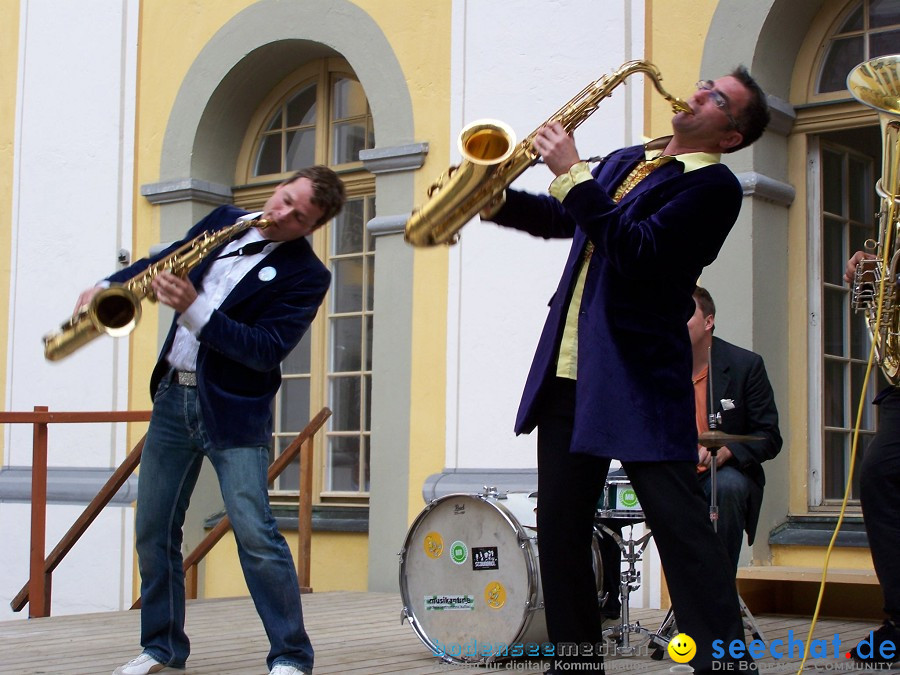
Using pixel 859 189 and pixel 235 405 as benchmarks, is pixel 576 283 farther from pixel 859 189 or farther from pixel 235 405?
pixel 859 189

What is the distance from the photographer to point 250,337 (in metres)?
4.52

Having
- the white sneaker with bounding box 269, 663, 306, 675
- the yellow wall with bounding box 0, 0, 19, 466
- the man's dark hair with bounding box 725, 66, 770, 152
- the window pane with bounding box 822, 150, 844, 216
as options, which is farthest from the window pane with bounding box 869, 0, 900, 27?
the yellow wall with bounding box 0, 0, 19, 466

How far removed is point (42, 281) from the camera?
10227 mm

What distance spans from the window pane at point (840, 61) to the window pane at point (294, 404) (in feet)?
13.6

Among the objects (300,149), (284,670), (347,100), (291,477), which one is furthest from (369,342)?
(284,670)

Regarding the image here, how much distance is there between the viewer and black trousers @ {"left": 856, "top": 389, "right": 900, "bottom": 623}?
5.06 metres

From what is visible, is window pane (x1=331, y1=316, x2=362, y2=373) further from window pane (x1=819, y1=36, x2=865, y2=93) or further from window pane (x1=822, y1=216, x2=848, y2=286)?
window pane (x1=819, y1=36, x2=865, y2=93)

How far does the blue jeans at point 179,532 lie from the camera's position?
4520mm

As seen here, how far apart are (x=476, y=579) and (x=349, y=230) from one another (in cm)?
434

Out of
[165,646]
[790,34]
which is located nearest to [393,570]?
[165,646]

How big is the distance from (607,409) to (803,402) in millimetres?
3765

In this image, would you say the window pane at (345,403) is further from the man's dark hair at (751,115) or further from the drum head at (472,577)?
the man's dark hair at (751,115)

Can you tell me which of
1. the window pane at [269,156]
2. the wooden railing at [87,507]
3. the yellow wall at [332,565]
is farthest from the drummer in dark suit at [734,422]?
the window pane at [269,156]

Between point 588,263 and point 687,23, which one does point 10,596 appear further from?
point 588,263
